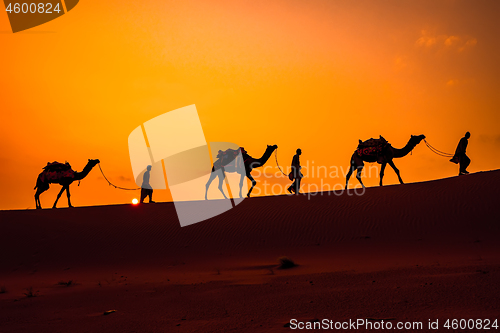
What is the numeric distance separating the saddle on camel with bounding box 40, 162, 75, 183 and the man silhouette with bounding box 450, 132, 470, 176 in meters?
19.3

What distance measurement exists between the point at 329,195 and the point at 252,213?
165 inches

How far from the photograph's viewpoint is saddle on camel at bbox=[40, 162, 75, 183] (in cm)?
2259

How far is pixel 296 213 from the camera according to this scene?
1853cm

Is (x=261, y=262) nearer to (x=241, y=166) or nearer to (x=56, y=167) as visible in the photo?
(x=241, y=166)

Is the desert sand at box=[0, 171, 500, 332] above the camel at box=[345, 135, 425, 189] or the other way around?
the other way around

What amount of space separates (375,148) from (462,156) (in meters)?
4.01

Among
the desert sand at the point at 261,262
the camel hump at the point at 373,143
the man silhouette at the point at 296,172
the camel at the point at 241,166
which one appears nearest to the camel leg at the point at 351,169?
the camel hump at the point at 373,143

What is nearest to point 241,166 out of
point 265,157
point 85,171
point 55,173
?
point 265,157

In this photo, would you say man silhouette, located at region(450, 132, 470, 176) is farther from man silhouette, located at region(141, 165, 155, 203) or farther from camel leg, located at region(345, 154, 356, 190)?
man silhouette, located at region(141, 165, 155, 203)

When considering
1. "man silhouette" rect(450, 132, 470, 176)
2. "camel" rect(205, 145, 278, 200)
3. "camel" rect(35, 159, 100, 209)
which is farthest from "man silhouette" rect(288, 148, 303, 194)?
"camel" rect(35, 159, 100, 209)

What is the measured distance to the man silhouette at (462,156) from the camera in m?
20.3

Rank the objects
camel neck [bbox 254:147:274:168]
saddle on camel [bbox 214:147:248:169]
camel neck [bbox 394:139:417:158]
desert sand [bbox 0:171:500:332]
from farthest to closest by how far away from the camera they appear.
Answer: camel neck [bbox 254:147:274:168]
saddle on camel [bbox 214:147:248:169]
camel neck [bbox 394:139:417:158]
desert sand [bbox 0:171:500:332]

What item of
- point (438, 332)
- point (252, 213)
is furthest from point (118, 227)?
point (438, 332)

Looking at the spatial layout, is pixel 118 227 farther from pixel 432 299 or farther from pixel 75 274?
pixel 432 299
